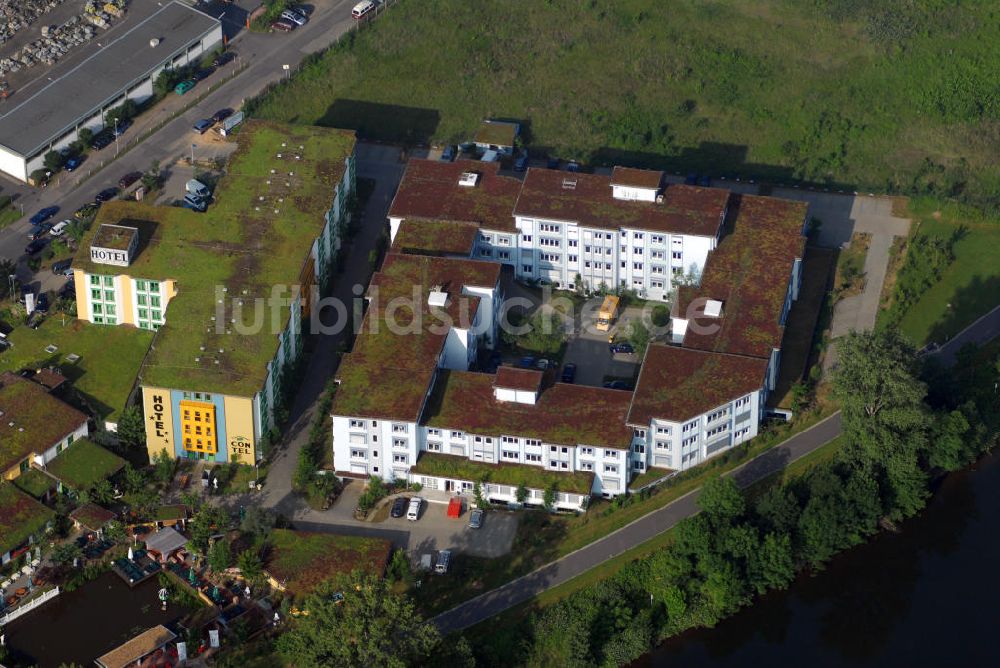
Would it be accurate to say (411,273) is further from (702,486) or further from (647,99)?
(647,99)

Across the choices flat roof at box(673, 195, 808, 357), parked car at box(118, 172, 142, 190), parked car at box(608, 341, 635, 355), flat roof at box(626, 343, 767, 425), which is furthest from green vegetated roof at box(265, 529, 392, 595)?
parked car at box(118, 172, 142, 190)

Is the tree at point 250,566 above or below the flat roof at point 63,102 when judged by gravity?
below

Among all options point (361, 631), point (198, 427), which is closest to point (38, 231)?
point (198, 427)

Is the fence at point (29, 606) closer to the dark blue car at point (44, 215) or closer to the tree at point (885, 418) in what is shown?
the dark blue car at point (44, 215)

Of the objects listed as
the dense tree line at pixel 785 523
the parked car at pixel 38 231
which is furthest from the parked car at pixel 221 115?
the dense tree line at pixel 785 523

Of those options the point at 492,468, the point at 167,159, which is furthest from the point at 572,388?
the point at 167,159

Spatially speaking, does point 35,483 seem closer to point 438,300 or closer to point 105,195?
point 438,300
